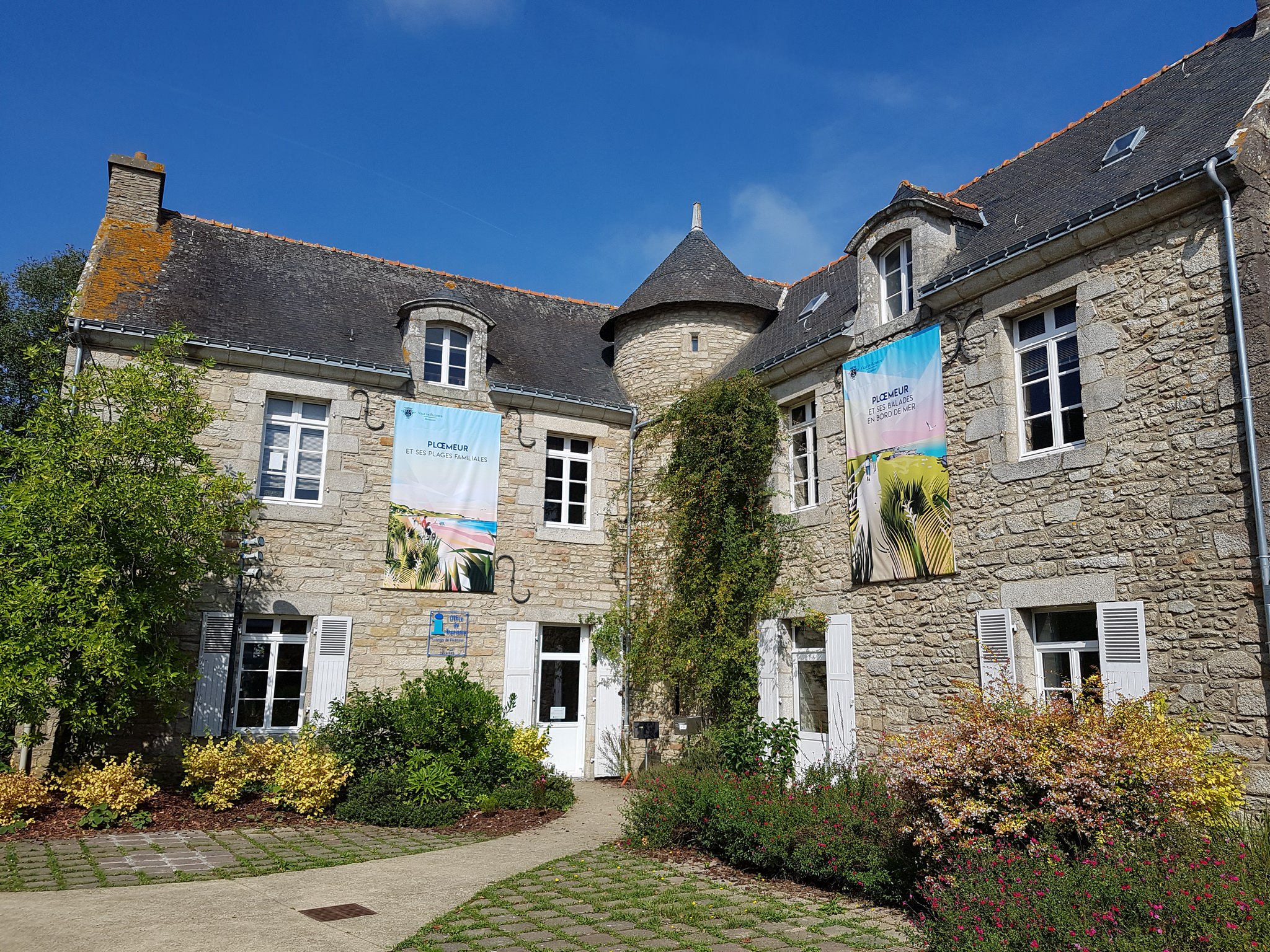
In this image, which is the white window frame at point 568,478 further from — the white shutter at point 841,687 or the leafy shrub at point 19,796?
→ the leafy shrub at point 19,796

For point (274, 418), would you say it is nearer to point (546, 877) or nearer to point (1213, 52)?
point (546, 877)

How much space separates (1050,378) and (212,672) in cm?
851

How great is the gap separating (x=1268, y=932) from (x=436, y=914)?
3.98 metres

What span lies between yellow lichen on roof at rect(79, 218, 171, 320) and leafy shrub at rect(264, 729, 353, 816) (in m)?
5.20

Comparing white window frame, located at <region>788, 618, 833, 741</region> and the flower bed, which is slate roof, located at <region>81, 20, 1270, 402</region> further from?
the flower bed

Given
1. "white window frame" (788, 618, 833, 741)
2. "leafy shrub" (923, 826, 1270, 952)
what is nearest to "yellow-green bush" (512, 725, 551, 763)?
"white window frame" (788, 618, 833, 741)

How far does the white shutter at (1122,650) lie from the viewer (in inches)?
255

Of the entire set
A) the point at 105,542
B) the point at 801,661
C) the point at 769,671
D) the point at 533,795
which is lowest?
the point at 533,795

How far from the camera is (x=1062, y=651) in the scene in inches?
284

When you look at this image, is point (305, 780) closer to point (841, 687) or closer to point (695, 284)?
point (841, 687)

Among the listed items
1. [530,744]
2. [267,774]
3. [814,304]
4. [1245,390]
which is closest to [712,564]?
[530,744]

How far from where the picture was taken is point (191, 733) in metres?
9.45

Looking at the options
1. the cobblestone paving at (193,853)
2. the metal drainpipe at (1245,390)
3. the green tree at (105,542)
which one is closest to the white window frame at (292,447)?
the green tree at (105,542)

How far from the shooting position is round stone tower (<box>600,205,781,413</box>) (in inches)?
495
